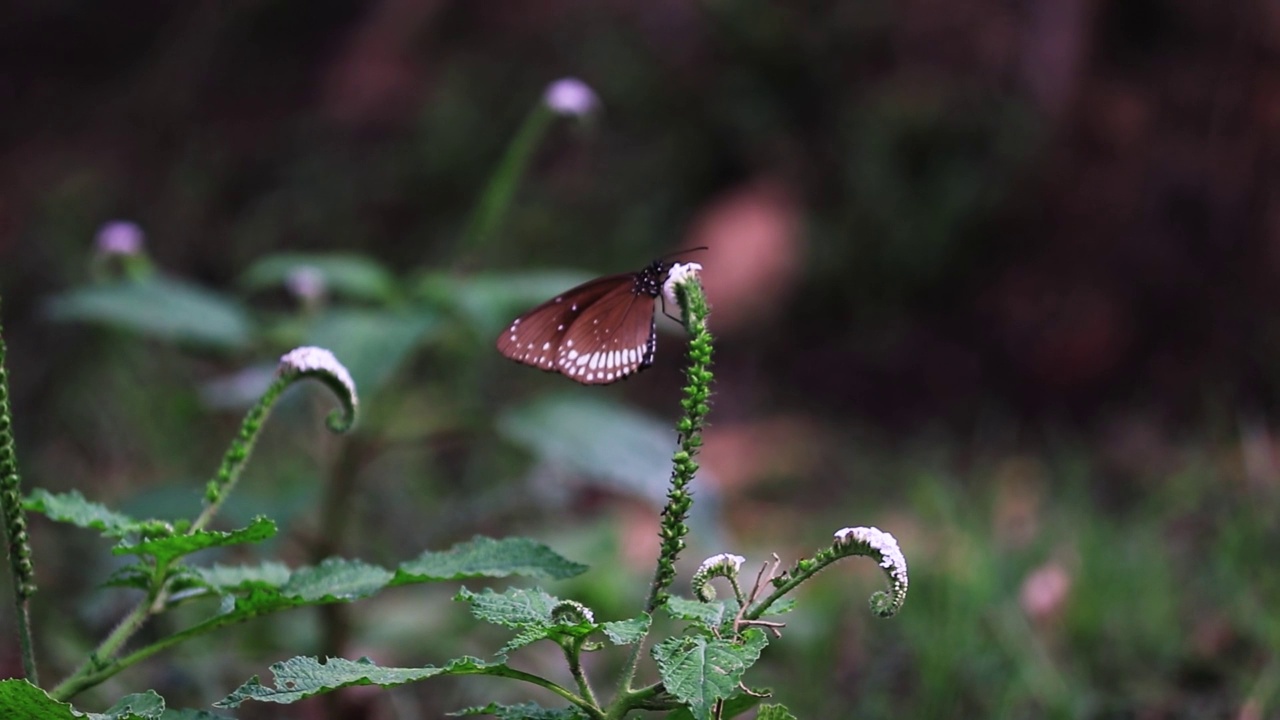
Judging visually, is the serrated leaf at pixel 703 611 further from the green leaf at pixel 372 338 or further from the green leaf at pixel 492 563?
the green leaf at pixel 372 338

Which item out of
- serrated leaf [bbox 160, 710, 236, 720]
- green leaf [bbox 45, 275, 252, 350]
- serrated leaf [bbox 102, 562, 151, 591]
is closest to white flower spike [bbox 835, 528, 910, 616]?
serrated leaf [bbox 160, 710, 236, 720]

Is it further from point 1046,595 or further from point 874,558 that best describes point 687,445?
point 1046,595

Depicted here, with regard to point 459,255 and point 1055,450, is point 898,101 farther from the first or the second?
point 459,255

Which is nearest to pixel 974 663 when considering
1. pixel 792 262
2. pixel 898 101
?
pixel 792 262

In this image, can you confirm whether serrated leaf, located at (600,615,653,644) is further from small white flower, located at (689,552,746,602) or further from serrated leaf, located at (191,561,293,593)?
serrated leaf, located at (191,561,293,593)

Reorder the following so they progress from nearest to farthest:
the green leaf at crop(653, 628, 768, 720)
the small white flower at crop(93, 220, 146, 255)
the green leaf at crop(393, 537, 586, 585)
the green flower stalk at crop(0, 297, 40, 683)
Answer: the green leaf at crop(653, 628, 768, 720) → the green flower stalk at crop(0, 297, 40, 683) → the green leaf at crop(393, 537, 586, 585) → the small white flower at crop(93, 220, 146, 255)

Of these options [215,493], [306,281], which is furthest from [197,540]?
[306,281]
